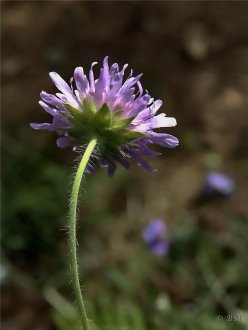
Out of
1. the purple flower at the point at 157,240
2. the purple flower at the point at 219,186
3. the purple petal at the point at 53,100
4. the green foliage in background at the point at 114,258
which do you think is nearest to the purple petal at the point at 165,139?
the purple petal at the point at 53,100

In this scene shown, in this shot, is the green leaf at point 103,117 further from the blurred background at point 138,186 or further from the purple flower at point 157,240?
the purple flower at point 157,240

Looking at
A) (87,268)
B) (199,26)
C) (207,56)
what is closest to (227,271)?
(87,268)

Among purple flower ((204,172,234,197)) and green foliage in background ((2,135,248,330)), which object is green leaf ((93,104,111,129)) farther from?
purple flower ((204,172,234,197))

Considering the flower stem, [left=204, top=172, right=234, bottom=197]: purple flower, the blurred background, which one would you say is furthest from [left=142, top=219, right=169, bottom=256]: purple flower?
the flower stem

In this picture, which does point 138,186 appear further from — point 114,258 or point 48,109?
point 48,109

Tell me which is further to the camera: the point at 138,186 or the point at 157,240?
the point at 138,186

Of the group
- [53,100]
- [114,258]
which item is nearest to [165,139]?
[53,100]

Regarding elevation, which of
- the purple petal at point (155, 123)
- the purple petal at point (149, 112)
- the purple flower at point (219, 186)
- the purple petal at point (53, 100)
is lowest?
the purple flower at point (219, 186)

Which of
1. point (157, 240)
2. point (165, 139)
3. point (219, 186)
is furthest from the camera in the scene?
point (219, 186)
